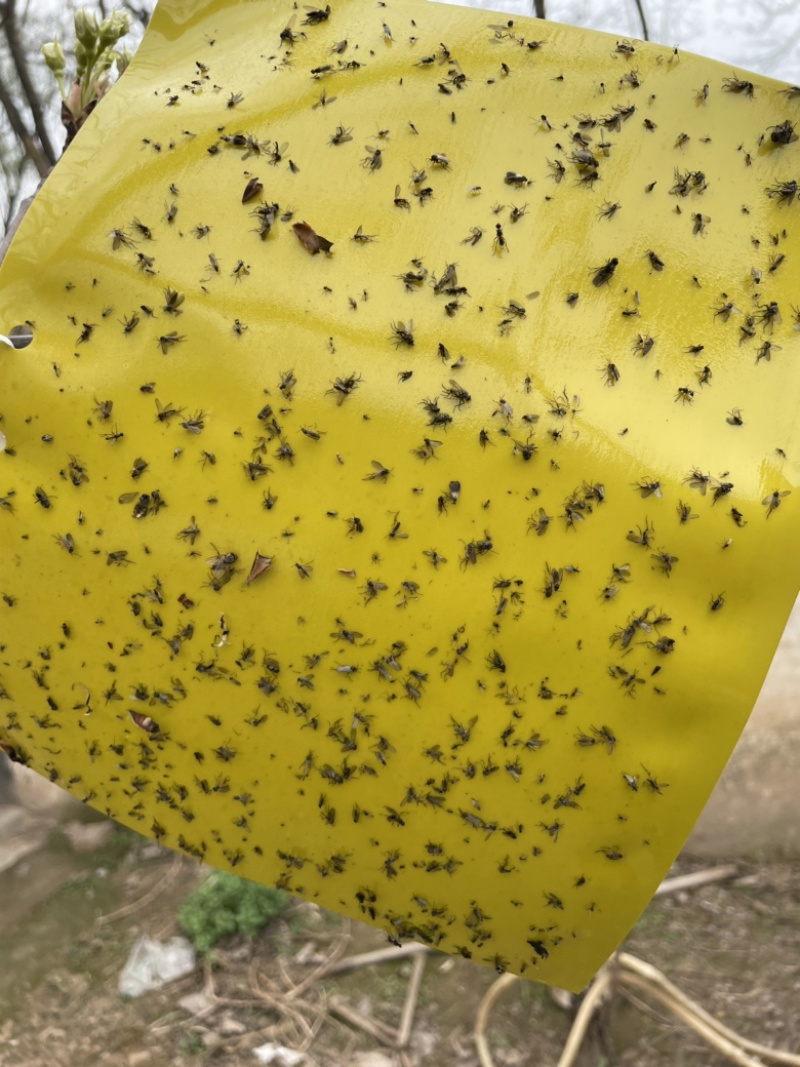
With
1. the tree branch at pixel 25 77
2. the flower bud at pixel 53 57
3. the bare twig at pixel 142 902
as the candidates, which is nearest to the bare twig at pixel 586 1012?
the bare twig at pixel 142 902

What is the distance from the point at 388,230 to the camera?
0.45 m

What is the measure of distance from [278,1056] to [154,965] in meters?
0.31

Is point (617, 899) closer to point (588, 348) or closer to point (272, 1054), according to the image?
point (588, 348)

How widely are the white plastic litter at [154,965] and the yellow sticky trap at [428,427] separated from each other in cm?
136

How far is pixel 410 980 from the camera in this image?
1589 millimetres

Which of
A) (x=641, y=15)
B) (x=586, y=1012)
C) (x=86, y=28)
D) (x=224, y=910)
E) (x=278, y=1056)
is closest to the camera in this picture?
(x=86, y=28)

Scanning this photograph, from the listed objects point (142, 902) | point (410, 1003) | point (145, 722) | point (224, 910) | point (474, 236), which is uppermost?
point (474, 236)

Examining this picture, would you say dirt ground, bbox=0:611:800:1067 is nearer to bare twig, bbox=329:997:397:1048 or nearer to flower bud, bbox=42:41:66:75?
bare twig, bbox=329:997:397:1048

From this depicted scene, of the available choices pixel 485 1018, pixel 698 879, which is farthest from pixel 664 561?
pixel 698 879

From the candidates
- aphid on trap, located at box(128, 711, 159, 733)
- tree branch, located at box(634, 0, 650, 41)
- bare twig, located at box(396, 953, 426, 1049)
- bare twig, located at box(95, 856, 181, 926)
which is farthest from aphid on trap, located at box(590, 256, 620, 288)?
bare twig, located at box(95, 856, 181, 926)

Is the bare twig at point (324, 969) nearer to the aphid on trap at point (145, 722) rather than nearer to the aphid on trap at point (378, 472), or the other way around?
the aphid on trap at point (145, 722)

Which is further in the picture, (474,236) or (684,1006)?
(684,1006)

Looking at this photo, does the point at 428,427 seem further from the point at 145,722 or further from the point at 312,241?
the point at 145,722

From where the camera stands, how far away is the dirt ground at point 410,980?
1.47 meters
